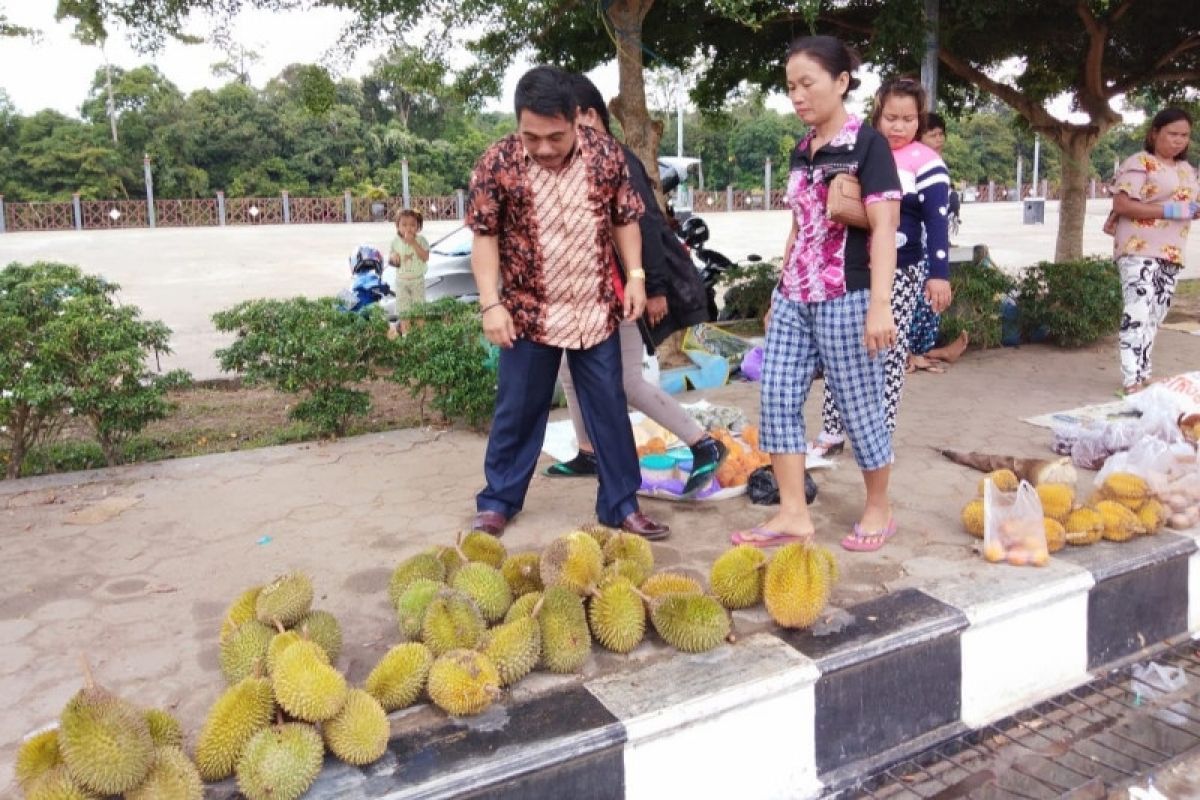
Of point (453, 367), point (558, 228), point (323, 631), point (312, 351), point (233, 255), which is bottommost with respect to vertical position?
point (323, 631)

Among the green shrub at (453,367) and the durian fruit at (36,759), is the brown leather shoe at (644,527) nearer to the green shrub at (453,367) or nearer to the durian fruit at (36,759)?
the green shrub at (453,367)

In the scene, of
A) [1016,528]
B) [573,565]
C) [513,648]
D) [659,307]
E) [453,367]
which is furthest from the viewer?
[453,367]

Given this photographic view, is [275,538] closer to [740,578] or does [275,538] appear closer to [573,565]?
[573,565]

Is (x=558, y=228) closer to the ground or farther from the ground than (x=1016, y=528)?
farther from the ground

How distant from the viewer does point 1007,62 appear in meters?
9.91

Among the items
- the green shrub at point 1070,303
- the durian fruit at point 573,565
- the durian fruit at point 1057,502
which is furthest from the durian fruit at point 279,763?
the green shrub at point 1070,303

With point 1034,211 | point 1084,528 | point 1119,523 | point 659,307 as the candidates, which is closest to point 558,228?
point 659,307

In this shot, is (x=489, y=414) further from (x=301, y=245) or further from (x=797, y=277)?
(x=301, y=245)

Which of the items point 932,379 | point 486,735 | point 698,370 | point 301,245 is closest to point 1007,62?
point 932,379

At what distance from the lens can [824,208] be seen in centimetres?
311

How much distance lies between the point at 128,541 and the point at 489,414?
74.8 inches

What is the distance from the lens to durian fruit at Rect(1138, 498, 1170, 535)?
3.32 meters

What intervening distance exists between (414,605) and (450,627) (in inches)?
6.6

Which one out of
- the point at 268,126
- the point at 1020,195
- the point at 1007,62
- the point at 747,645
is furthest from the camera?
the point at 1020,195
